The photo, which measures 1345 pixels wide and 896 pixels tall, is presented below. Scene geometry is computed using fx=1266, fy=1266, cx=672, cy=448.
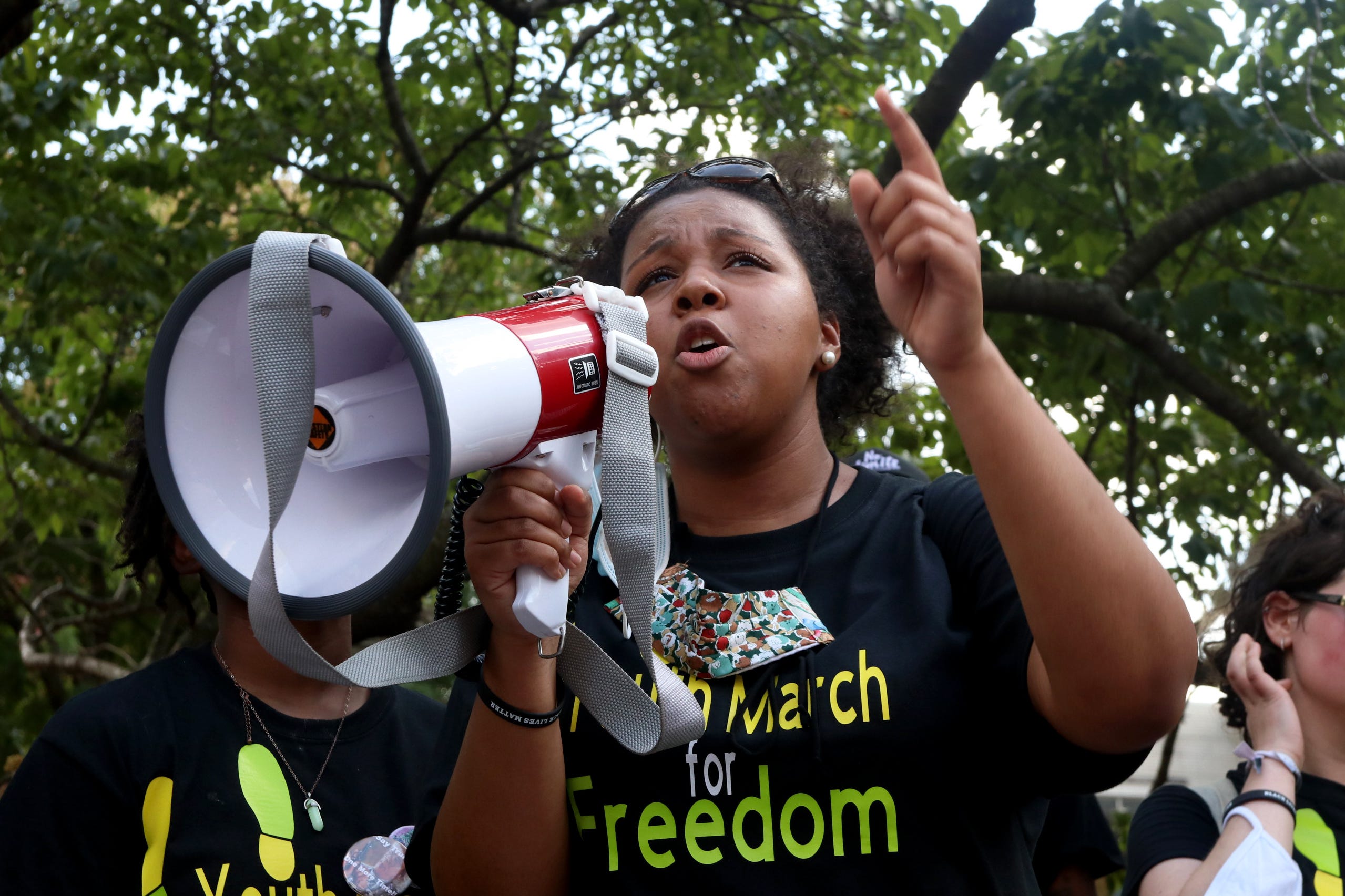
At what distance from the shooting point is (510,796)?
159 centimetres

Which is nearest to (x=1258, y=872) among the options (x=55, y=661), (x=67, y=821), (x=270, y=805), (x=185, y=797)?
(x=270, y=805)

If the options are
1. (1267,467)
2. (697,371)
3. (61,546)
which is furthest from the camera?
(61,546)

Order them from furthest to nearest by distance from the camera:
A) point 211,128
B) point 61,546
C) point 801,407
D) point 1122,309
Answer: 1. point 61,546
2. point 211,128
3. point 1122,309
4. point 801,407

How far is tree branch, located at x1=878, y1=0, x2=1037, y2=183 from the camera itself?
389 centimetres

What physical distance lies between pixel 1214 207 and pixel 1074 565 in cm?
408

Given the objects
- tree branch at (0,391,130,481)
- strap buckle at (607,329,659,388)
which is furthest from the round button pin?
tree branch at (0,391,130,481)

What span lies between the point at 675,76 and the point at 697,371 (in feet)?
14.3

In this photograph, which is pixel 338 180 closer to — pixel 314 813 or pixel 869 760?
pixel 314 813

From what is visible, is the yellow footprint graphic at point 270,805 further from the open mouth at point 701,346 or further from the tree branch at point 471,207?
the tree branch at point 471,207

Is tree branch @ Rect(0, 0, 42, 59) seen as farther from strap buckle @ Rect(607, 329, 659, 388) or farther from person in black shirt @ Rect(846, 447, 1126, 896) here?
strap buckle @ Rect(607, 329, 659, 388)

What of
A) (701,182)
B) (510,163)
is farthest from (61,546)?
(701,182)

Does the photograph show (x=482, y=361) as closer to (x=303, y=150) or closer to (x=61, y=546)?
(x=303, y=150)

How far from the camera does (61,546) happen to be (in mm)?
8367

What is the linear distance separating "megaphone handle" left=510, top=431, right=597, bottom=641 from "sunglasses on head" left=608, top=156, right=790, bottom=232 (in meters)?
Result: 0.62
